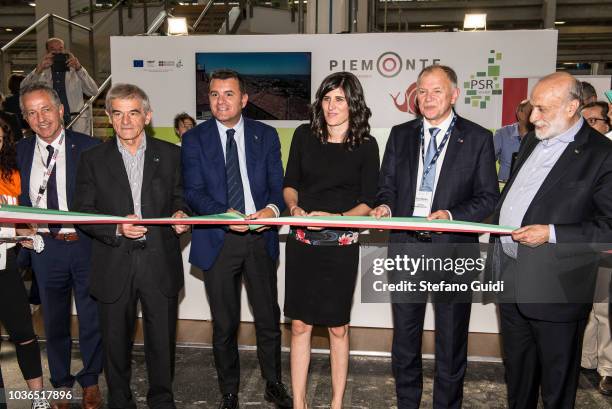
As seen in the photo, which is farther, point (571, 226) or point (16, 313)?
point (16, 313)

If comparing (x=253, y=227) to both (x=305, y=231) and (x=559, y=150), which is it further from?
(x=559, y=150)

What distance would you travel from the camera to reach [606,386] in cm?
372

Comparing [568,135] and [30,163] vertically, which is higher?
[568,135]

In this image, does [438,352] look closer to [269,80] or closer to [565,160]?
[565,160]

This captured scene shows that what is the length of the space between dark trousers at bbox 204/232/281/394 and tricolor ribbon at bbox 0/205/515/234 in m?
0.30

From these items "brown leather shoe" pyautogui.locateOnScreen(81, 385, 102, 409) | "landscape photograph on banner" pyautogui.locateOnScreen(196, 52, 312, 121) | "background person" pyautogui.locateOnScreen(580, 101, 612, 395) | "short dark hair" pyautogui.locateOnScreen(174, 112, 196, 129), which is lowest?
"brown leather shoe" pyautogui.locateOnScreen(81, 385, 102, 409)

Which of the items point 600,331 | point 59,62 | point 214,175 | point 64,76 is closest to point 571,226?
point 214,175

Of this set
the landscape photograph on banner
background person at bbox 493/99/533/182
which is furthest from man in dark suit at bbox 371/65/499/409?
the landscape photograph on banner

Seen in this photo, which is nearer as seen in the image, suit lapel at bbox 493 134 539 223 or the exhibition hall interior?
the exhibition hall interior

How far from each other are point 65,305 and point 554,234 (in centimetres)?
250

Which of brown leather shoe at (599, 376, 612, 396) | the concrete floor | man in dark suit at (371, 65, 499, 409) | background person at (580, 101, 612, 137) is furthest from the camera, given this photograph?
background person at (580, 101, 612, 137)

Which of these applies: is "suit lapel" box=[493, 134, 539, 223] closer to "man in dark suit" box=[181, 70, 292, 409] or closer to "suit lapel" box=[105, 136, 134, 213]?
"man in dark suit" box=[181, 70, 292, 409]

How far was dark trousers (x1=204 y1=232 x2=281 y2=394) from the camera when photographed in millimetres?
3256

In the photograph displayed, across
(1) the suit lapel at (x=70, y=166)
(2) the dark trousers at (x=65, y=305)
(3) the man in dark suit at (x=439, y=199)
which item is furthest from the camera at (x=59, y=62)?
(3) the man in dark suit at (x=439, y=199)
